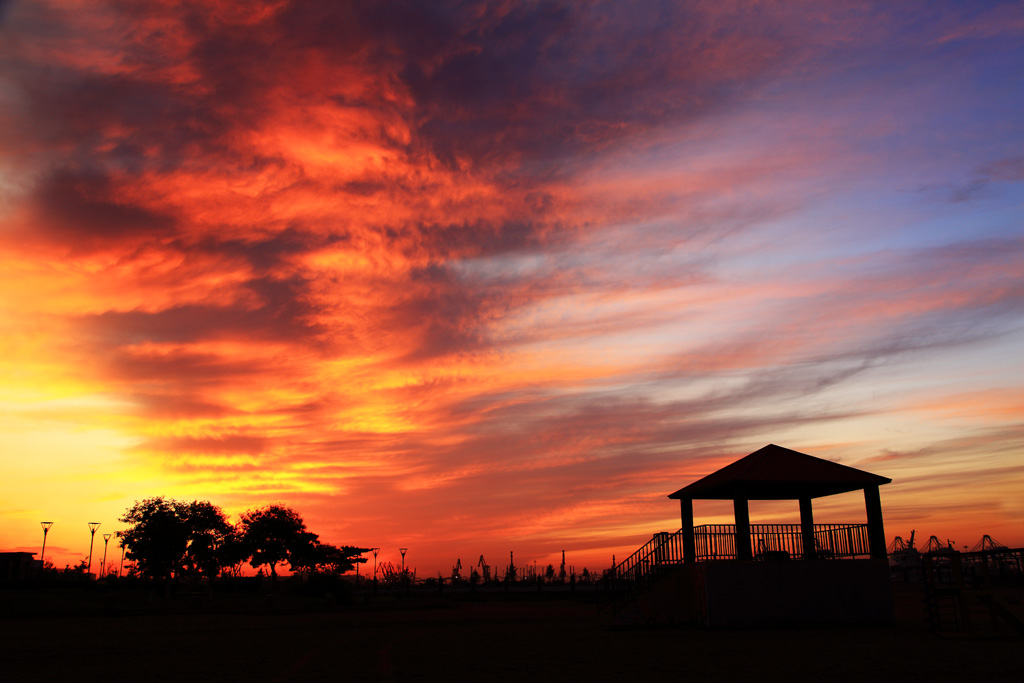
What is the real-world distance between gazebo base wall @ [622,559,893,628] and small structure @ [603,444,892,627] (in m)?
0.03

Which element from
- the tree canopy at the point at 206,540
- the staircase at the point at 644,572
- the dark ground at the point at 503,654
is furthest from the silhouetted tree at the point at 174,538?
the staircase at the point at 644,572

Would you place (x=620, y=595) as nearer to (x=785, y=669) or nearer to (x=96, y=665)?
(x=785, y=669)

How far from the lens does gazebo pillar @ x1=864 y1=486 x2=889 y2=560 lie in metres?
26.7

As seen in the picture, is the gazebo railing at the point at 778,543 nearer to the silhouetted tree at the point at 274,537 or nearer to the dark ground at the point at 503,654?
the dark ground at the point at 503,654

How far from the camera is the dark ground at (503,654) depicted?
15.1 m

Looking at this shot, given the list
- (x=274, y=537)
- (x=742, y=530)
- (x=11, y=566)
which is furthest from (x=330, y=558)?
(x=742, y=530)

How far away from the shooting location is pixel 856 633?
23656mm

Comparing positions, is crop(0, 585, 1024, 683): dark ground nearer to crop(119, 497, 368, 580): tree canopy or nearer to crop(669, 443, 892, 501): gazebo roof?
crop(669, 443, 892, 501): gazebo roof

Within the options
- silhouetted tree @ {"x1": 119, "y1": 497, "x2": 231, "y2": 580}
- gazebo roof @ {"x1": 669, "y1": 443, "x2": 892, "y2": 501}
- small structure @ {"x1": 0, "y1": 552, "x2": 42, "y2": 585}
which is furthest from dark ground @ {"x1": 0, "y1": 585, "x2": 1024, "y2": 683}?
small structure @ {"x1": 0, "y1": 552, "x2": 42, "y2": 585}

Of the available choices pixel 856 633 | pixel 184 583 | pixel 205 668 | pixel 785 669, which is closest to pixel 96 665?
pixel 205 668

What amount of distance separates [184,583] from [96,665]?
340ft

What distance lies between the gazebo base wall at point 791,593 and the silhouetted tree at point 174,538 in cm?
5520

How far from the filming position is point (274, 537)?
6838 cm

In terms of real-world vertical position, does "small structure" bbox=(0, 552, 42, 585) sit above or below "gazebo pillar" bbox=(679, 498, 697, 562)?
below
